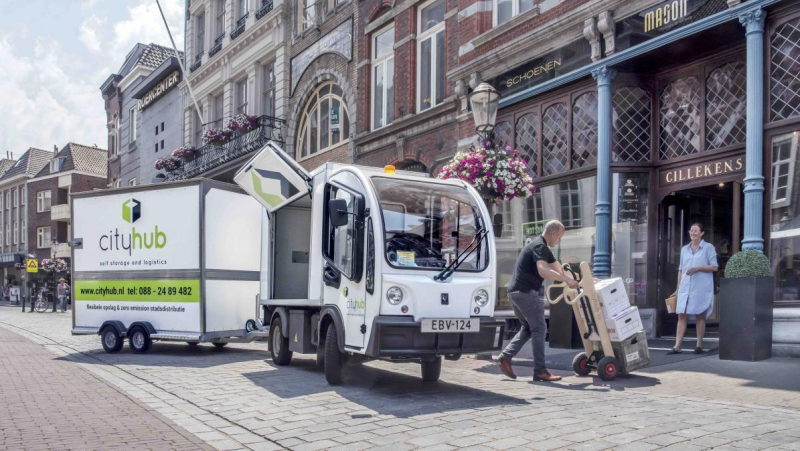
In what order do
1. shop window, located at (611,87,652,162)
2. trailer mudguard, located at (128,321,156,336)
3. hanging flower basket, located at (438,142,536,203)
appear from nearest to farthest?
hanging flower basket, located at (438,142,536,203), shop window, located at (611,87,652,162), trailer mudguard, located at (128,321,156,336)

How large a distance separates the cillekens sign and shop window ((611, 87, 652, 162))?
83.4ft

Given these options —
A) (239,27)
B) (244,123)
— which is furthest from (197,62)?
(244,123)

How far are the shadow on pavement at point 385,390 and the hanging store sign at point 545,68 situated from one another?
20.7 feet

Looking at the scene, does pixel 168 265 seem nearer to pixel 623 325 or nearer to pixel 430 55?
pixel 623 325

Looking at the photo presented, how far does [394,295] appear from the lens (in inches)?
278

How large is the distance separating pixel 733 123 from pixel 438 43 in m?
8.21

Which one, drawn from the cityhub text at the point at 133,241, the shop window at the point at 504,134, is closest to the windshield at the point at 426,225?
the cityhub text at the point at 133,241

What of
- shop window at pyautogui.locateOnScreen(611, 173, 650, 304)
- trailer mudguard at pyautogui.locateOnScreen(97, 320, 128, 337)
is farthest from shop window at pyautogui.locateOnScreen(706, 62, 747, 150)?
trailer mudguard at pyautogui.locateOnScreen(97, 320, 128, 337)

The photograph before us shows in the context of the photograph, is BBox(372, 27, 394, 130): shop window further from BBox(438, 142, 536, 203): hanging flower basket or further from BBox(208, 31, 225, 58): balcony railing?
BBox(208, 31, 225, 58): balcony railing

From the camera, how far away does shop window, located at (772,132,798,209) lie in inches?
351

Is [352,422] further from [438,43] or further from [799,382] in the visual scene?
[438,43]

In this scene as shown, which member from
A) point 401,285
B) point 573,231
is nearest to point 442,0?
point 573,231

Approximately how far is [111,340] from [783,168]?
10.3 m

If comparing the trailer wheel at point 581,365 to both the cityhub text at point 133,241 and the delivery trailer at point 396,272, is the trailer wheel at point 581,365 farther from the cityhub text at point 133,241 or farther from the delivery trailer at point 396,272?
the cityhub text at point 133,241
